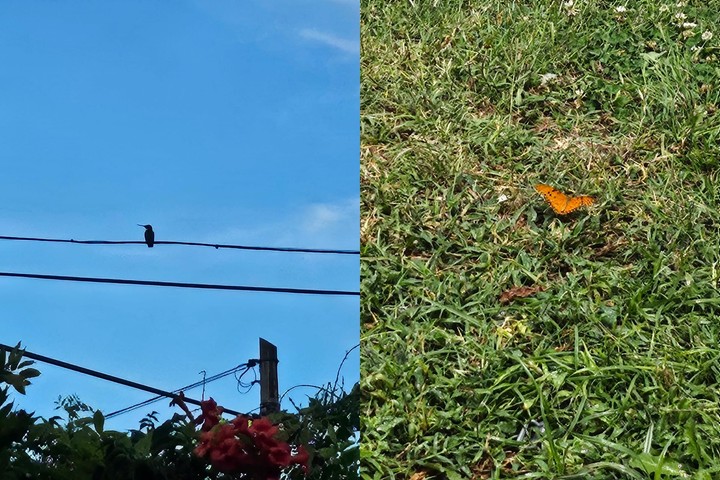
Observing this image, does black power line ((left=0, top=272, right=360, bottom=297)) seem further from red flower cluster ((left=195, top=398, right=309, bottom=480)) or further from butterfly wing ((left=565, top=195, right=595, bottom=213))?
butterfly wing ((left=565, top=195, right=595, bottom=213))

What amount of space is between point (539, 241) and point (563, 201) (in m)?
0.17

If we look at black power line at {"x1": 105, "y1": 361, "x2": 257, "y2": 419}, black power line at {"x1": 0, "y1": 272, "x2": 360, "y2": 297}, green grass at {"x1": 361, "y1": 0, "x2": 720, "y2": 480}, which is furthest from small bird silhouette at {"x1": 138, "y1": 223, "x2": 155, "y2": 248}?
green grass at {"x1": 361, "y1": 0, "x2": 720, "y2": 480}

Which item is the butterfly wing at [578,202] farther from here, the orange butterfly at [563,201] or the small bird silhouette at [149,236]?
the small bird silhouette at [149,236]

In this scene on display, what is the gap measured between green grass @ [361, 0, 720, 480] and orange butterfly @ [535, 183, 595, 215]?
26 mm

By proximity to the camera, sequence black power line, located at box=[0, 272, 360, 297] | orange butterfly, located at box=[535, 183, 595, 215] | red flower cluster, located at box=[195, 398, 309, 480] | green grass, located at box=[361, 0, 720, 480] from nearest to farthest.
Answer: red flower cluster, located at box=[195, 398, 309, 480], black power line, located at box=[0, 272, 360, 297], green grass, located at box=[361, 0, 720, 480], orange butterfly, located at box=[535, 183, 595, 215]

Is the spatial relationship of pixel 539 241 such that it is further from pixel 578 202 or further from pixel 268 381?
pixel 268 381

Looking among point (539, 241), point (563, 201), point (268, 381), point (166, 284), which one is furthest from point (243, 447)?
point (563, 201)

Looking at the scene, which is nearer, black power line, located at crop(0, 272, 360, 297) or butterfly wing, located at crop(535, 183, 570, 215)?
black power line, located at crop(0, 272, 360, 297)

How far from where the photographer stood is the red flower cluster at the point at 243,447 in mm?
1430

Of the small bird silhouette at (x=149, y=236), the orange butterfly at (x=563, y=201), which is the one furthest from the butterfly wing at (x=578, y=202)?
the small bird silhouette at (x=149, y=236)

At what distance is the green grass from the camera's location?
5.85 feet

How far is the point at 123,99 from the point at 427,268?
33.6 inches

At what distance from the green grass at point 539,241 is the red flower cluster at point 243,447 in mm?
345

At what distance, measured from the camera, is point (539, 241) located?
7.45 feet
